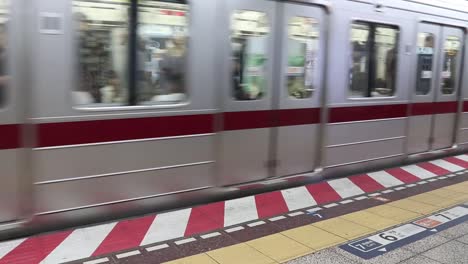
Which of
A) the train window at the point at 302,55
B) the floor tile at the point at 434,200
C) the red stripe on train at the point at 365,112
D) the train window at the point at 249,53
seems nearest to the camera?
the train window at the point at 249,53

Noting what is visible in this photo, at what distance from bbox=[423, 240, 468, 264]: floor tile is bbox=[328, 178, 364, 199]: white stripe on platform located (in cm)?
143

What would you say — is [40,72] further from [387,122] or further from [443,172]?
[443,172]

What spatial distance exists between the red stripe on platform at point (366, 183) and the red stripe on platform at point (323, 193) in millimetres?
410

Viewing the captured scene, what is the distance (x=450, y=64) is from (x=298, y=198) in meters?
3.90

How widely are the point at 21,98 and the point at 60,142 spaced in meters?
0.42

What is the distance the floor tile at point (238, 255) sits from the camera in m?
3.41

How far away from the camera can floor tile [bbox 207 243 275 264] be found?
341 centimetres

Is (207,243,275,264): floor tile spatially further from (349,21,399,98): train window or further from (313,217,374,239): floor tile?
(349,21,399,98): train window

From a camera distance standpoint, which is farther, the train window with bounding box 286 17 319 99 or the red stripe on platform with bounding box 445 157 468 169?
the red stripe on platform with bounding box 445 157 468 169

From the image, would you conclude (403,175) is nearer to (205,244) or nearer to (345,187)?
(345,187)

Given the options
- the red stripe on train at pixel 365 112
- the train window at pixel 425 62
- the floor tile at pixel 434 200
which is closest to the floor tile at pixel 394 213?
the floor tile at pixel 434 200

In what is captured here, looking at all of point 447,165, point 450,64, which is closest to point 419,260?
point 447,165

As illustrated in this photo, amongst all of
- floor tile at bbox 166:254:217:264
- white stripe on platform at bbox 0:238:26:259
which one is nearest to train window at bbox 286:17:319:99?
floor tile at bbox 166:254:217:264

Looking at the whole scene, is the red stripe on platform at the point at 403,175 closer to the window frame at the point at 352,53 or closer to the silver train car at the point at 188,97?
the silver train car at the point at 188,97
